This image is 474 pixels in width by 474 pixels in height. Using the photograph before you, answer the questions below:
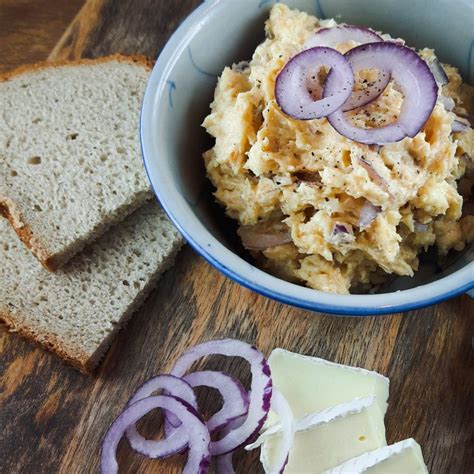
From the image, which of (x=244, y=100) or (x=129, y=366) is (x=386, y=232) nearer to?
(x=244, y=100)

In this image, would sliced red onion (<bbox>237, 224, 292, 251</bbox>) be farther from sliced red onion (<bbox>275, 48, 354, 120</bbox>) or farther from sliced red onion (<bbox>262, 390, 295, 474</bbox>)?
sliced red onion (<bbox>262, 390, 295, 474</bbox>)

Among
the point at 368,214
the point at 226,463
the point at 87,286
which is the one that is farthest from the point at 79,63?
the point at 226,463

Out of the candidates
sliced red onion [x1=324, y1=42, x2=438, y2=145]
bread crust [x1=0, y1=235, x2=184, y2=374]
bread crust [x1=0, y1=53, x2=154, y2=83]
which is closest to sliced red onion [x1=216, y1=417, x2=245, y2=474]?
bread crust [x1=0, y1=235, x2=184, y2=374]

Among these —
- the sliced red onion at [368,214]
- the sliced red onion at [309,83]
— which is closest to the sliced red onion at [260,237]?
the sliced red onion at [368,214]

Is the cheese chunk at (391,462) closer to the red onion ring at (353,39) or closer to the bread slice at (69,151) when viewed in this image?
the red onion ring at (353,39)

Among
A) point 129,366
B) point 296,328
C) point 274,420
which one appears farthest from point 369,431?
point 129,366
